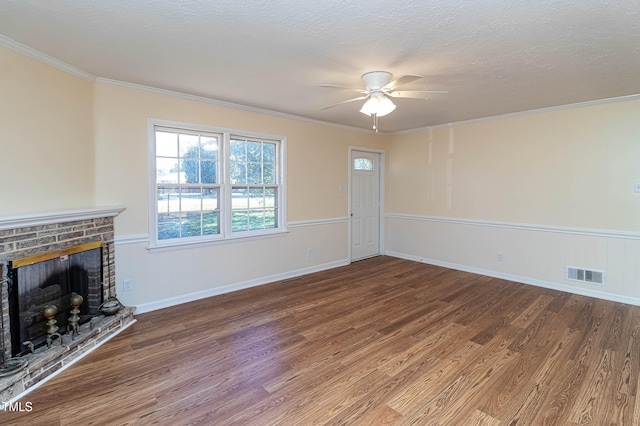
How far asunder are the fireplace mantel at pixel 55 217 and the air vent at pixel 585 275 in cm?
551

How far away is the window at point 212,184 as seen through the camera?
362cm

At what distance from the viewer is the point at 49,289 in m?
2.60

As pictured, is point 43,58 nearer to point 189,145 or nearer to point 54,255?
point 189,145

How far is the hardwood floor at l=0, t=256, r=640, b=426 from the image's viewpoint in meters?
1.95

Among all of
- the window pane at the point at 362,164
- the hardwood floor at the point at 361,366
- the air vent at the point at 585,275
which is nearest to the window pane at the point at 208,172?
the hardwood floor at the point at 361,366

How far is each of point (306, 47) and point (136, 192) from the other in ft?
7.74

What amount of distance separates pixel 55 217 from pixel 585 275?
5806 mm

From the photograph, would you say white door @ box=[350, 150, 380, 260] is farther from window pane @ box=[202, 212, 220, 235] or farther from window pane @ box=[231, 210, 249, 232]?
window pane @ box=[202, 212, 220, 235]

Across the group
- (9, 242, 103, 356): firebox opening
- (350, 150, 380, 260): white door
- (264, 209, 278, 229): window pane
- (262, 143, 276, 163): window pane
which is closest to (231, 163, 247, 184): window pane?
(262, 143, 276, 163): window pane

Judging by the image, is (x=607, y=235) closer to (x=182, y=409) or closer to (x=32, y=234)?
(x=182, y=409)

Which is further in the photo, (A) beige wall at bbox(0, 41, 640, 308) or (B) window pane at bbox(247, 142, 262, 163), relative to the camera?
(B) window pane at bbox(247, 142, 262, 163)

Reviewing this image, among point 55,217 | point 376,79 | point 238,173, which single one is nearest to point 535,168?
point 376,79

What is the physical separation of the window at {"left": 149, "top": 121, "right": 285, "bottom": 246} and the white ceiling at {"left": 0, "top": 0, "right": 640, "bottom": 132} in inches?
24.3

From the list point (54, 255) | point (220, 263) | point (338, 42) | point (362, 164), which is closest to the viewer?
point (338, 42)
